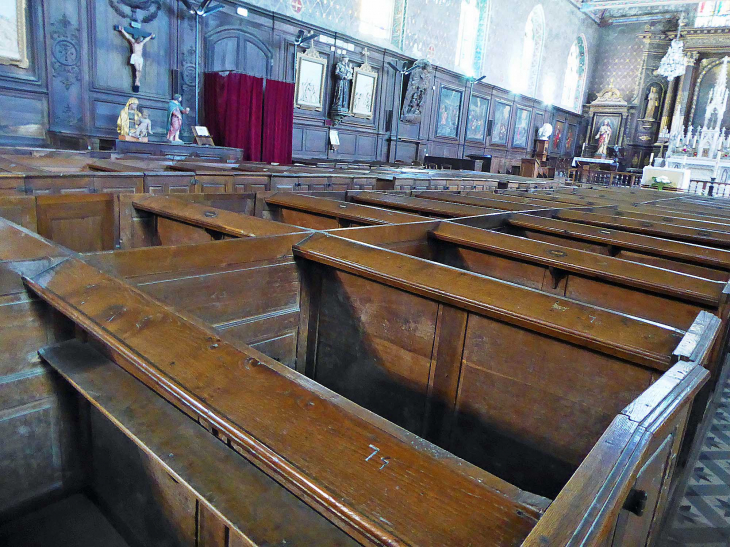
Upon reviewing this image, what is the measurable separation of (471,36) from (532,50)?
13.0ft

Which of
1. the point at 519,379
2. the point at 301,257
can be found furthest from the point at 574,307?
the point at 301,257

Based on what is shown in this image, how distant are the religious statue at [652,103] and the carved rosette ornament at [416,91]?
452 inches

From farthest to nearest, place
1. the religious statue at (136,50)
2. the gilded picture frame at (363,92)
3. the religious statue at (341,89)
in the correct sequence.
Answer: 1. the gilded picture frame at (363,92)
2. the religious statue at (341,89)
3. the religious statue at (136,50)

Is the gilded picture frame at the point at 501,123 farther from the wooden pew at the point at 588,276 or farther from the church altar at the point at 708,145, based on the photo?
the wooden pew at the point at 588,276

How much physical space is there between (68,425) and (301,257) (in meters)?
0.82

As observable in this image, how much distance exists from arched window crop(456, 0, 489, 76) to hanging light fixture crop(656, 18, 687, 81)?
782 centimetres

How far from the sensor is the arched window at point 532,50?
16375 mm

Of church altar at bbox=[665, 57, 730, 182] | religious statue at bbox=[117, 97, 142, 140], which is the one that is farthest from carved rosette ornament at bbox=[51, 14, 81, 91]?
church altar at bbox=[665, 57, 730, 182]

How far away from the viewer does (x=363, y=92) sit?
10.8m

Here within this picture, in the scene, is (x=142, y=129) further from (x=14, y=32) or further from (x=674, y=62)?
(x=674, y=62)

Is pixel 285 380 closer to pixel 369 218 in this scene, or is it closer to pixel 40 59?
pixel 369 218

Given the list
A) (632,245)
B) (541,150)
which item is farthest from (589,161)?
(632,245)

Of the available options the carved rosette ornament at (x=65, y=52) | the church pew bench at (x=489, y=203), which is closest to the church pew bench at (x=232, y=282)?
the church pew bench at (x=489, y=203)

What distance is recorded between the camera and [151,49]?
732cm
